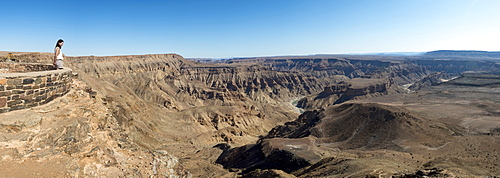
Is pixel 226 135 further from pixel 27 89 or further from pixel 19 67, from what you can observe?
pixel 27 89

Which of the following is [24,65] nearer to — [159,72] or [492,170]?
[492,170]

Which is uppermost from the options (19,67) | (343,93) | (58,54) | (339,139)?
(58,54)

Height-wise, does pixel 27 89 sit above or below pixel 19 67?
below

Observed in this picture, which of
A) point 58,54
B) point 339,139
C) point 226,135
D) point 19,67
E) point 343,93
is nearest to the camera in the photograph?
point 58,54

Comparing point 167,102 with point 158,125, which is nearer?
point 158,125

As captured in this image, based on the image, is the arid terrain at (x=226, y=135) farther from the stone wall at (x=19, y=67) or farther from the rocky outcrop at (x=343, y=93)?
the stone wall at (x=19, y=67)

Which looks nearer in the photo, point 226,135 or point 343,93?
point 226,135

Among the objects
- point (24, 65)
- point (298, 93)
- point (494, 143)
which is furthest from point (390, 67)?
point (24, 65)

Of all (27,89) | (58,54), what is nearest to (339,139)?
(58,54)
